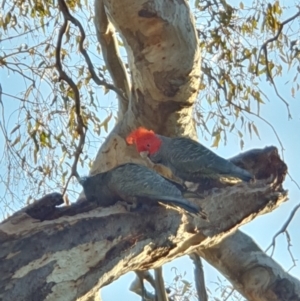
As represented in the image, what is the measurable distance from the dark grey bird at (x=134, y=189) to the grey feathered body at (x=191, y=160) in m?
0.32

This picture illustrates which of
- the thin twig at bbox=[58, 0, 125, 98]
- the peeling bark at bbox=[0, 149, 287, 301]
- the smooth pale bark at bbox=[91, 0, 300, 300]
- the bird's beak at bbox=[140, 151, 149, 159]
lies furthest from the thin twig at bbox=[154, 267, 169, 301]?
the thin twig at bbox=[58, 0, 125, 98]

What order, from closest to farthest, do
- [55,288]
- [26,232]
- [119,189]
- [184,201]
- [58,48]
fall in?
[55,288], [26,232], [184,201], [119,189], [58,48]

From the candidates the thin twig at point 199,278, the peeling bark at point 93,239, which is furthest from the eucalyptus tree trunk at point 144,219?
the thin twig at point 199,278

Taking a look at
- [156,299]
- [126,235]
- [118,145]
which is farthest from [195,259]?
[126,235]

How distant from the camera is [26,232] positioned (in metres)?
2.02

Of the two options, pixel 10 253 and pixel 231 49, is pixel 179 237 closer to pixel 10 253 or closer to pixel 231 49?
pixel 10 253

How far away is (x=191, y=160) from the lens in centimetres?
289

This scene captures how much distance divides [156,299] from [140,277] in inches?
4.8

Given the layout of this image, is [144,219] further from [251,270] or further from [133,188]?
[251,270]

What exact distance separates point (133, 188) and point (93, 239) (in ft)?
1.20

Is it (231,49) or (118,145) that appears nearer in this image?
(118,145)

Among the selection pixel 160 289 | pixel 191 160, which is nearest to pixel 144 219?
pixel 191 160

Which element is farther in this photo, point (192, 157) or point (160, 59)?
point (192, 157)

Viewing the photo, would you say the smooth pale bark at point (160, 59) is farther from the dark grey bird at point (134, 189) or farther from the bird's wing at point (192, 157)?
the dark grey bird at point (134, 189)
